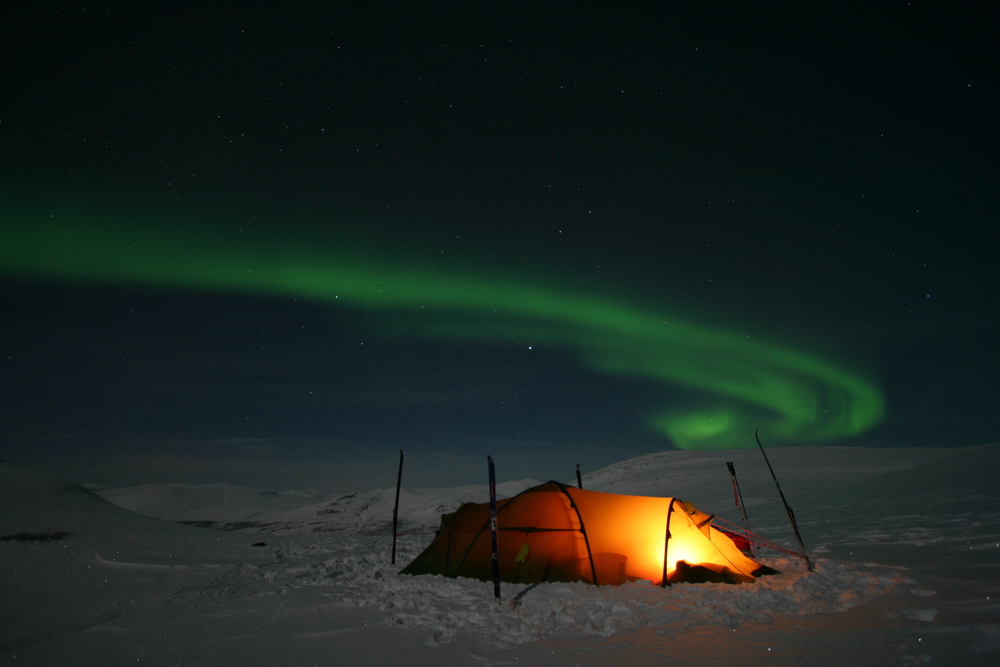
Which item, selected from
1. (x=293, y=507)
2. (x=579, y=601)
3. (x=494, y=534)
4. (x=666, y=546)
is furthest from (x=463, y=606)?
(x=293, y=507)

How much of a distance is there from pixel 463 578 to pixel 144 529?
18.1 metres

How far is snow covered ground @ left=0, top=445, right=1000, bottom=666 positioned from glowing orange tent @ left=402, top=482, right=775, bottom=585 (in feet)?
1.85

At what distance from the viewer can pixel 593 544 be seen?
36.9 feet

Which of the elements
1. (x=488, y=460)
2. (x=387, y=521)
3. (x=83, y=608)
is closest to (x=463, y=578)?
Answer: (x=488, y=460)

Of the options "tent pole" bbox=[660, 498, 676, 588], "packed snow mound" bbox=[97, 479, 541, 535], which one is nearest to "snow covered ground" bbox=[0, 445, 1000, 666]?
"tent pole" bbox=[660, 498, 676, 588]

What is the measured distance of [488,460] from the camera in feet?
34.2

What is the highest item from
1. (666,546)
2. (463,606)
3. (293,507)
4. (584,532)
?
(584,532)

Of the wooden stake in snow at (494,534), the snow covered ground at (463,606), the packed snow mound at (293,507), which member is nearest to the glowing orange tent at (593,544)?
the snow covered ground at (463,606)

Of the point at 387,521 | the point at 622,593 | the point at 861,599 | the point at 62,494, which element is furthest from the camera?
the point at 387,521

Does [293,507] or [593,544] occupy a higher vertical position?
[593,544]

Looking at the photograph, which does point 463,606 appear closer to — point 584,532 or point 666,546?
point 584,532

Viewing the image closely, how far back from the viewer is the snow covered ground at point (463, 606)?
6.71m

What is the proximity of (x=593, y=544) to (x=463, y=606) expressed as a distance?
3516 mm

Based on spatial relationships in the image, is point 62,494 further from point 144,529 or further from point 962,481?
point 962,481
